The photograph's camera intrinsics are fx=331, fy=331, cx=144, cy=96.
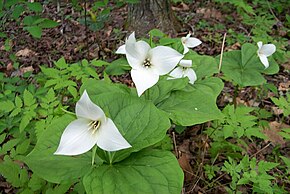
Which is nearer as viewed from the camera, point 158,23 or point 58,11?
point 158,23

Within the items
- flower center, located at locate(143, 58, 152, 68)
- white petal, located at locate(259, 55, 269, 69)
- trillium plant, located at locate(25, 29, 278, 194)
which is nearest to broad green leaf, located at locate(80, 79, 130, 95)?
trillium plant, located at locate(25, 29, 278, 194)

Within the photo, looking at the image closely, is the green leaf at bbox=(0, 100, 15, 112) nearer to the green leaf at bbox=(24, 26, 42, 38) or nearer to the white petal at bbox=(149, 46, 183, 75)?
the green leaf at bbox=(24, 26, 42, 38)

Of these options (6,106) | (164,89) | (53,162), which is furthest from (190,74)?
(6,106)

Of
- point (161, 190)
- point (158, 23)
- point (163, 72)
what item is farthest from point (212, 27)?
point (161, 190)

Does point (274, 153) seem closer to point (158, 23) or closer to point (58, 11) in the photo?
point (158, 23)

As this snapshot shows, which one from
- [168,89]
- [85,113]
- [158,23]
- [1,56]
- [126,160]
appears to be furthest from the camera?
[1,56]

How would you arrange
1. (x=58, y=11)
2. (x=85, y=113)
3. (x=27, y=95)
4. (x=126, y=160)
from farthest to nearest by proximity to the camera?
(x=58, y=11) → (x=27, y=95) → (x=126, y=160) → (x=85, y=113)

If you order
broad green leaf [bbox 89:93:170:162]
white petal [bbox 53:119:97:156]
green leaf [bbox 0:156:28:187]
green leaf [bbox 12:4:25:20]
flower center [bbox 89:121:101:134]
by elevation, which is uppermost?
green leaf [bbox 12:4:25:20]

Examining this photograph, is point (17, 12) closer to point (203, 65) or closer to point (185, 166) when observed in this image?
point (203, 65)
